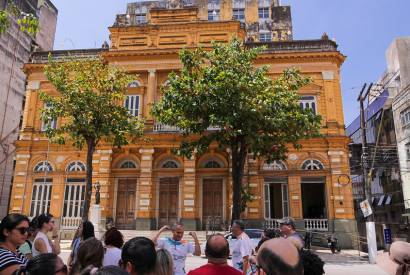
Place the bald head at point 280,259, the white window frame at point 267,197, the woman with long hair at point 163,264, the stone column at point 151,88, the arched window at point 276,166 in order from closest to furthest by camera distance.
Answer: the bald head at point 280,259, the woman with long hair at point 163,264, the white window frame at point 267,197, the arched window at point 276,166, the stone column at point 151,88

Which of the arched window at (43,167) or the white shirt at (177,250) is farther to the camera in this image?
the arched window at (43,167)

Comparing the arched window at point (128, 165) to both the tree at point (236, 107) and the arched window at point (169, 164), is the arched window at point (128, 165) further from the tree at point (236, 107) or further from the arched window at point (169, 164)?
the tree at point (236, 107)

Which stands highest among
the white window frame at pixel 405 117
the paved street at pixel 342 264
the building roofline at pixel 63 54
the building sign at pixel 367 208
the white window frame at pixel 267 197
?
the building roofline at pixel 63 54

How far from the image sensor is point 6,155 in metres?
27.9

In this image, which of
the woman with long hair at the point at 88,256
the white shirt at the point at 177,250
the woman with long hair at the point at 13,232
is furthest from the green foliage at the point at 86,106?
the woman with long hair at the point at 88,256

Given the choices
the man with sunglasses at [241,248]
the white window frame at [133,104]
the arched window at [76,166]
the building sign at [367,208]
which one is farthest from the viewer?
the white window frame at [133,104]

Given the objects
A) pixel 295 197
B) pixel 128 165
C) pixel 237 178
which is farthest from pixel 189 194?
pixel 237 178

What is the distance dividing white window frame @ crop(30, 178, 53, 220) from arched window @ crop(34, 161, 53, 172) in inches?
25.4

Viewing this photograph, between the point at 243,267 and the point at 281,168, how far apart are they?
53.1 ft

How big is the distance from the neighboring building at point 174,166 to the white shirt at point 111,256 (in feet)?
55.3

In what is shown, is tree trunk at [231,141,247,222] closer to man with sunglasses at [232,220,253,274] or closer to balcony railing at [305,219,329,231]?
balcony railing at [305,219,329,231]

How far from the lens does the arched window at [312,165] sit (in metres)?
21.7

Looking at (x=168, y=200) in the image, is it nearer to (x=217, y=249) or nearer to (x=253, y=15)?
(x=253, y=15)

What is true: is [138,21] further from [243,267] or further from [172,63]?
[243,267]
